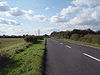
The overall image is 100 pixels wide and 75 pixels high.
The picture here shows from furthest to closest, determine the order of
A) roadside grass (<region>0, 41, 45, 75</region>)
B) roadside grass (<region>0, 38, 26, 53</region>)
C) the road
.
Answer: roadside grass (<region>0, 38, 26, 53</region>) < the road < roadside grass (<region>0, 41, 45, 75</region>)

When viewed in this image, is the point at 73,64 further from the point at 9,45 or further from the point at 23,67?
the point at 9,45

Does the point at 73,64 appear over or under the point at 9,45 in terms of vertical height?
over

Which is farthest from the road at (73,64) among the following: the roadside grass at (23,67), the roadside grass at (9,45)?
the roadside grass at (9,45)

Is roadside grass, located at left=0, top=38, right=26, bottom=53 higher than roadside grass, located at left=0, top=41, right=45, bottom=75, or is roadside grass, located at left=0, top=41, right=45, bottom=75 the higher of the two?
roadside grass, located at left=0, top=41, right=45, bottom=75

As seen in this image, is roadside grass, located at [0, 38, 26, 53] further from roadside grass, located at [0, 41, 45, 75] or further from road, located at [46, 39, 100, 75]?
road, located at [46, 39, 100, 75]

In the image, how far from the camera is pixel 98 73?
642cm

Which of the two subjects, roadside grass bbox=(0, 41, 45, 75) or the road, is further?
the road

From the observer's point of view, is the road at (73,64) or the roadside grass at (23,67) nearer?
the roadside grass at (23,67)

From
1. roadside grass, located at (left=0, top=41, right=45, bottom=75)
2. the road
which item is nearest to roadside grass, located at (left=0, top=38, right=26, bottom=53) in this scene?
roadside grass, located at (left=0, top=41, right=45, bottom=75)

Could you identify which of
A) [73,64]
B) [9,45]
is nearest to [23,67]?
[73,64]

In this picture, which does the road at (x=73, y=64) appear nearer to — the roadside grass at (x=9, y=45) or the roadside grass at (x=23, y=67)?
the roadside grass at (x=23, y=67)

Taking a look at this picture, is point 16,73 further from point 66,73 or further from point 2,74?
point 66,73

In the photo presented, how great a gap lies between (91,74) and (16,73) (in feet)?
10.8

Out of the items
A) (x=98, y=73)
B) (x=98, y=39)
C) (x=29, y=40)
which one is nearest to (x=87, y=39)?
(x=98, y=39)
